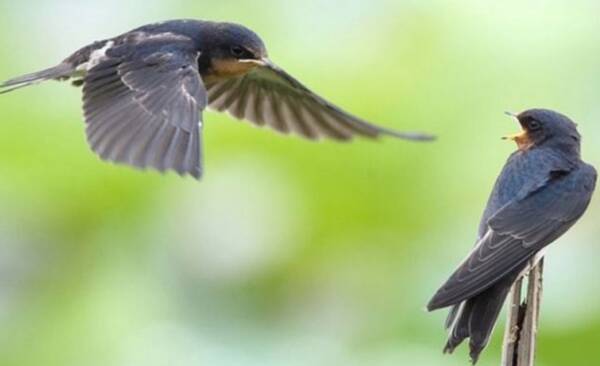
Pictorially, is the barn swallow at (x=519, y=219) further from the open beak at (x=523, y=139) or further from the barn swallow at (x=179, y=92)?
the barn swallow at (x=179, y=92)

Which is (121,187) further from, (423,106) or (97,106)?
(97,106)

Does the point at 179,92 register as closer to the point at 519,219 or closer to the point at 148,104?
the point at 148,104

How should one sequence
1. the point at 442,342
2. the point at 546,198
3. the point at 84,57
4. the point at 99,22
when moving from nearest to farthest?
the point at 546,198, the point at 84,57, the point at 442,342, the point at 99,22

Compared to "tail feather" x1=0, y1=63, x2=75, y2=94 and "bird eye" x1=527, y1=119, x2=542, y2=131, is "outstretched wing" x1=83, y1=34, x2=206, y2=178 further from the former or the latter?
"bird eye" x1=527, y1=119, x2=542, y2=131

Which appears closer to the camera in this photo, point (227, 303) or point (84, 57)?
point (84, 57)

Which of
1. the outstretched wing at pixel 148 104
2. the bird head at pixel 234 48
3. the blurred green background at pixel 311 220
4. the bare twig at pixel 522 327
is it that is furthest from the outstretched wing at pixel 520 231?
the blurred green background at pixel 311 220

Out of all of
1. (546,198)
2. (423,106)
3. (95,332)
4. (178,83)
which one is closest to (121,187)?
(95,332)

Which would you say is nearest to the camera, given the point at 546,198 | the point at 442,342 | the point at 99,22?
the point at 546,198
